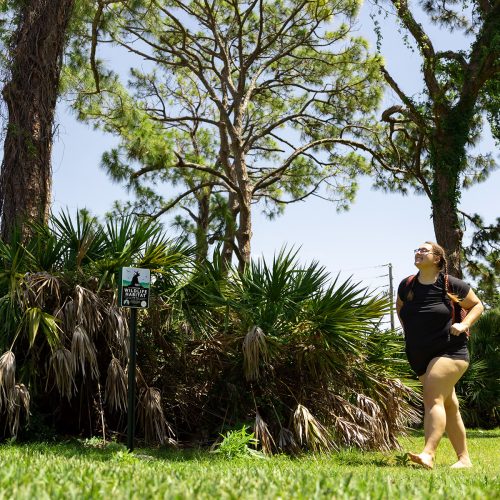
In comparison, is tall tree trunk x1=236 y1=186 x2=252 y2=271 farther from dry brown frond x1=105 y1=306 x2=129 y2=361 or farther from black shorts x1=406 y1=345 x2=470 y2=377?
black shorts x1=406 y1=345 x2=470 y2=377

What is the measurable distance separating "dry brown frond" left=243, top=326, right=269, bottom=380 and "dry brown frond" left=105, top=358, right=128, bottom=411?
1.34 metres

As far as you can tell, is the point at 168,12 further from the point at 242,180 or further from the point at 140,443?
the point at 140,443

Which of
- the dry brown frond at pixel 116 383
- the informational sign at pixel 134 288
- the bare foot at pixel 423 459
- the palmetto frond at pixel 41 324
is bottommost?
the bare foot at pixel 423 459

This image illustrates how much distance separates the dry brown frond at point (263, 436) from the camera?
7660mm

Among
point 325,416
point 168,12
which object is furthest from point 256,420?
point 168,12

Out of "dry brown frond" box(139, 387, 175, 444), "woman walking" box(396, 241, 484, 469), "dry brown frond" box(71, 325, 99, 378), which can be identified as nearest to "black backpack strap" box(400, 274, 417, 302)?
"woman walking" box(396, 241, 484, 469)

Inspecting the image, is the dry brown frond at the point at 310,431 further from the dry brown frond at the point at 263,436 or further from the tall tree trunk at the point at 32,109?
the tall tree trunk at the point at 32,109

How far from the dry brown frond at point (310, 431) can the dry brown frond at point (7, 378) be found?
299 centimetres

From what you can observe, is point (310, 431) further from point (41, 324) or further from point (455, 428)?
point (41, 324)

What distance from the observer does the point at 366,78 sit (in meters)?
22.9

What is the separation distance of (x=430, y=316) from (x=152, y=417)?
330 centimetres

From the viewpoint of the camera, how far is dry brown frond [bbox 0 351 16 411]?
Result: 7.43 metres

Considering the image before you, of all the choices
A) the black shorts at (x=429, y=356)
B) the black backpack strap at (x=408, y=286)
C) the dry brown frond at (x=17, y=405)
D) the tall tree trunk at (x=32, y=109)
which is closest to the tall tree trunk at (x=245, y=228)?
the tall tree trunk at (x=32, y=109)

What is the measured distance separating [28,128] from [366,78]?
48.4 feet
